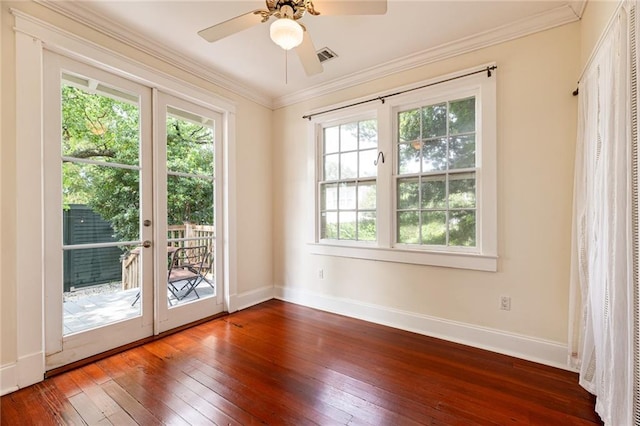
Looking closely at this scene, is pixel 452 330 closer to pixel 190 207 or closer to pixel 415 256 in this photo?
pixel 415 256

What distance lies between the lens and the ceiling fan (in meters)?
1.52

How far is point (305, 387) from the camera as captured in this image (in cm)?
193

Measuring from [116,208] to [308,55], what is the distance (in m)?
2.05

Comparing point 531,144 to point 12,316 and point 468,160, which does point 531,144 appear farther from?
point 12,316

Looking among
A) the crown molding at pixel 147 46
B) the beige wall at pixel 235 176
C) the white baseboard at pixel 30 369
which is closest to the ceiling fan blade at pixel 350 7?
the crown molding at pixel 147 46

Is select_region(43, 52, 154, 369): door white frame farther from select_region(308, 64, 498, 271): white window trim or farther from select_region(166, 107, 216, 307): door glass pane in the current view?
select_region(308, 64, 498, 271): white window trim

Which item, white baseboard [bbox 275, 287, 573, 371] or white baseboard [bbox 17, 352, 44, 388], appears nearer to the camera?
white baseboard [bbox 17, 352, 44, 388]

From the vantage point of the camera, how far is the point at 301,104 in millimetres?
3701

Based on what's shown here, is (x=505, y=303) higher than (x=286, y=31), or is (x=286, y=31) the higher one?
(x=286, y=31)

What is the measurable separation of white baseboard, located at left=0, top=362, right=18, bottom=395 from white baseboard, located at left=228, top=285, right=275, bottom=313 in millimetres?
1749

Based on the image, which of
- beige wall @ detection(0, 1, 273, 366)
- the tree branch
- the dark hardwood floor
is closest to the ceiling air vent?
beige wall @ detection(0, 1, 273, 366)

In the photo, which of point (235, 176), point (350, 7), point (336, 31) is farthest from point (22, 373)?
point (336, 31)

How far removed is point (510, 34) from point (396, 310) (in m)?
2.69

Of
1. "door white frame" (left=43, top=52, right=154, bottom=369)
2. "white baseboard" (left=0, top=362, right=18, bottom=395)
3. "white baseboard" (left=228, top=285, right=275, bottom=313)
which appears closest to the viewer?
"white baseboard" (left=0, top=362, right=18, bottom=395)
